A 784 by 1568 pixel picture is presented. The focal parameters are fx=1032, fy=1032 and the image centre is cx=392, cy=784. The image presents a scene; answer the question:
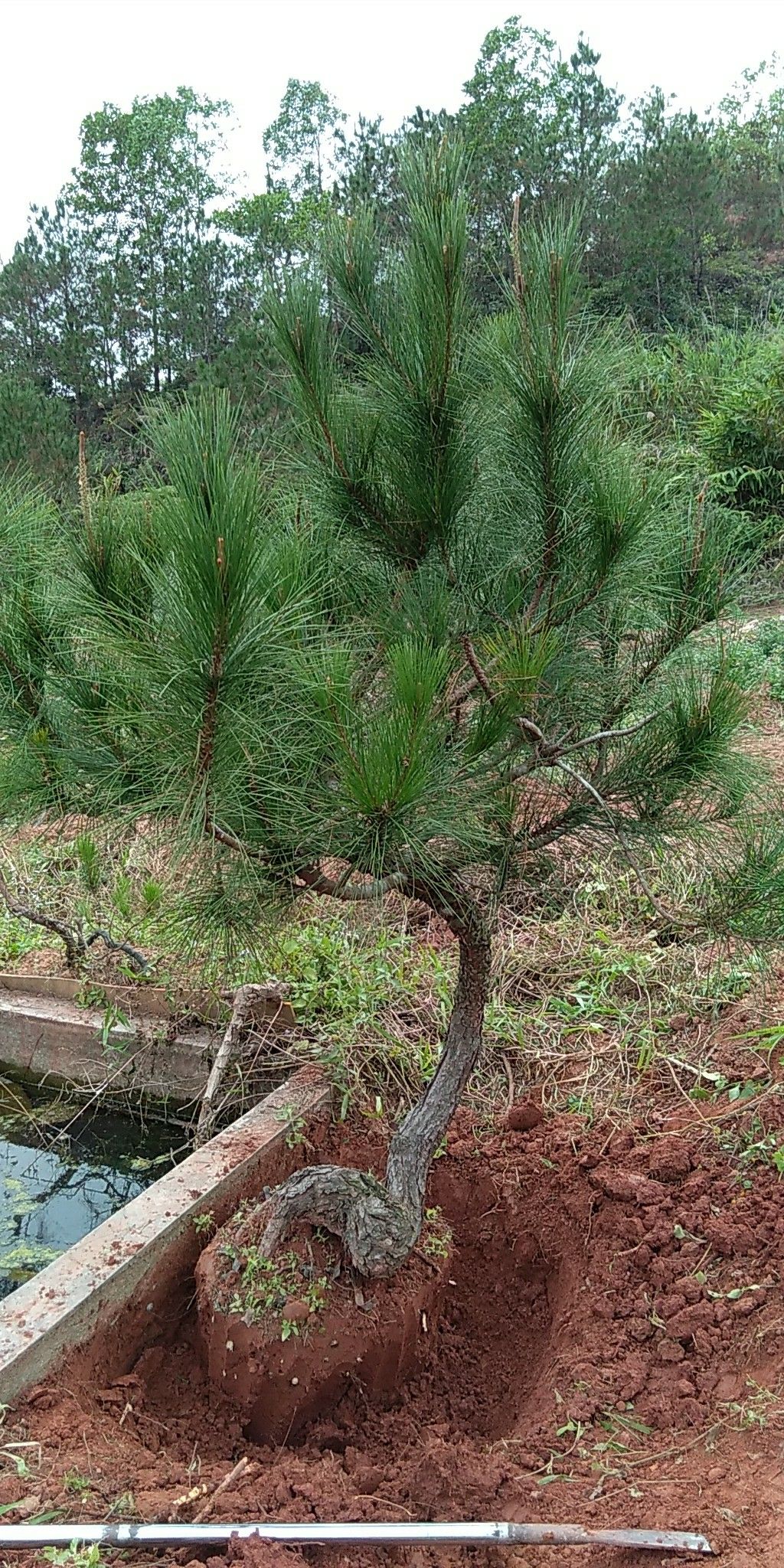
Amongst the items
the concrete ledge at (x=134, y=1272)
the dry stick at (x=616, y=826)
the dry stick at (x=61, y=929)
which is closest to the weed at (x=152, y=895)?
the dry stick at (x=61, y=929)

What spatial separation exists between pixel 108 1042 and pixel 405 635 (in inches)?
72.8

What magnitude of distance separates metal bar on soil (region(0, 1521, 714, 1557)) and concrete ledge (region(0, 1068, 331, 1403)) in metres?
0.35

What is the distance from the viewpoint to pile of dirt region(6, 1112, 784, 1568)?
137cm

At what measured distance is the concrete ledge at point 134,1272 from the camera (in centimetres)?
165

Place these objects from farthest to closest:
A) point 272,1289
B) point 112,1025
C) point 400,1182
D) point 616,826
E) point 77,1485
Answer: point 112,1025 < point 400,1182 < point 272,1289 < point 616,826 < point 77,1485

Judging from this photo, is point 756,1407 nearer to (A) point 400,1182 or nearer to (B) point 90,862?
(A) point 400,1182

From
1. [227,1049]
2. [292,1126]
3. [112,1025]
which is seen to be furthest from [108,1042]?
[292,1126]

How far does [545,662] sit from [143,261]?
10.7 m

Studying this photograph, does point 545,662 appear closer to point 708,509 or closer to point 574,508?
point 574,508

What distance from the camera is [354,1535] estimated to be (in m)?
1.28

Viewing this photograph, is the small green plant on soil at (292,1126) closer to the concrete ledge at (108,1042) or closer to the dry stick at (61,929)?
the concrete ledge at (108,1042)

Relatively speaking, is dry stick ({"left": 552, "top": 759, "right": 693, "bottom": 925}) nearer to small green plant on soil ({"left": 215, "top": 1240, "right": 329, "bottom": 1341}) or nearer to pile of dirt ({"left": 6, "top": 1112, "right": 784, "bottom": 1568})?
pile of dirt ({"left": 6, "top": 1112, "right": 784, "bottom": 1568})

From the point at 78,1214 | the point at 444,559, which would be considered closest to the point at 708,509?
the point at 444,559

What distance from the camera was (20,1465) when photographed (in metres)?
1.40
